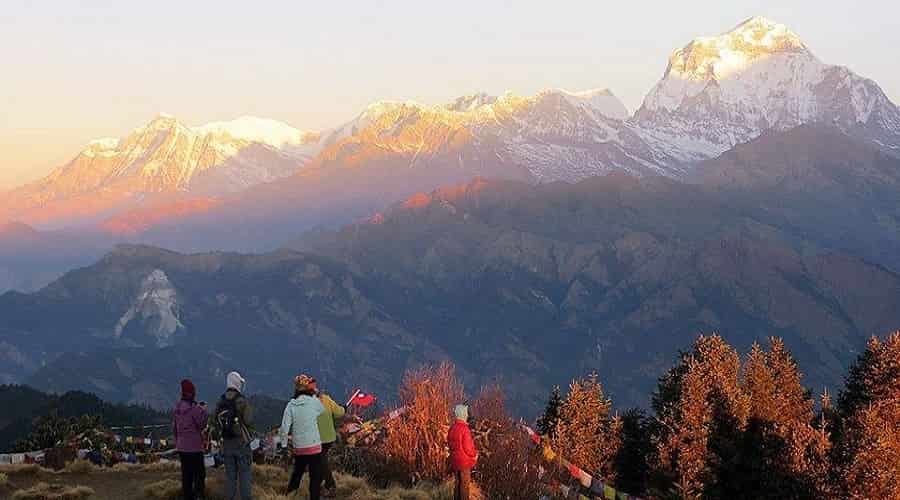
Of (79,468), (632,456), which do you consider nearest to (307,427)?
(79,468)

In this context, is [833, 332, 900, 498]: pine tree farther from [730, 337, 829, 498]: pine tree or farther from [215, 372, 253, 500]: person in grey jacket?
[215, 372, 253, 500]: person in grey jacket

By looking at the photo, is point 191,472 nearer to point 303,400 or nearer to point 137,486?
point 303,400

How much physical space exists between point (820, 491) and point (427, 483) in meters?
11.7

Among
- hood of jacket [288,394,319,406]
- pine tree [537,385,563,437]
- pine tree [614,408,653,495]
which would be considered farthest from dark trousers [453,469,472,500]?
pine tree [614,408,653,495]

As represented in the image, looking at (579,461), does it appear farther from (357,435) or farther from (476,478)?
(476,478)

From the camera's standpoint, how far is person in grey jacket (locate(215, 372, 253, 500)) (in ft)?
57.2

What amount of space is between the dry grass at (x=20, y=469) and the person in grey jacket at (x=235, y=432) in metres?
7.25

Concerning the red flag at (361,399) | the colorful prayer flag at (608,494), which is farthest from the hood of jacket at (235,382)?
the colorful prayer flag at (608,494)

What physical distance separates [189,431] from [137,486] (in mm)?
4211

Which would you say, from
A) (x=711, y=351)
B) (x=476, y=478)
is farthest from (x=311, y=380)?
(x=711, y=351)

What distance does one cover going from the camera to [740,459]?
36438 millimetres

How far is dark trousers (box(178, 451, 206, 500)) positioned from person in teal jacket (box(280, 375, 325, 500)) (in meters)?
1.94

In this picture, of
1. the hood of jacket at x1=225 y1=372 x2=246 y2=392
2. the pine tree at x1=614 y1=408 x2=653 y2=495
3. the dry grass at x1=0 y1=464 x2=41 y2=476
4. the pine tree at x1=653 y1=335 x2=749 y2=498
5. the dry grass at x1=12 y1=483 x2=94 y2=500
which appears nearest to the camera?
the hood of jacket at x1=225 y1=372 x2=246 y2=392

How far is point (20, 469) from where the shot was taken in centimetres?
2252
